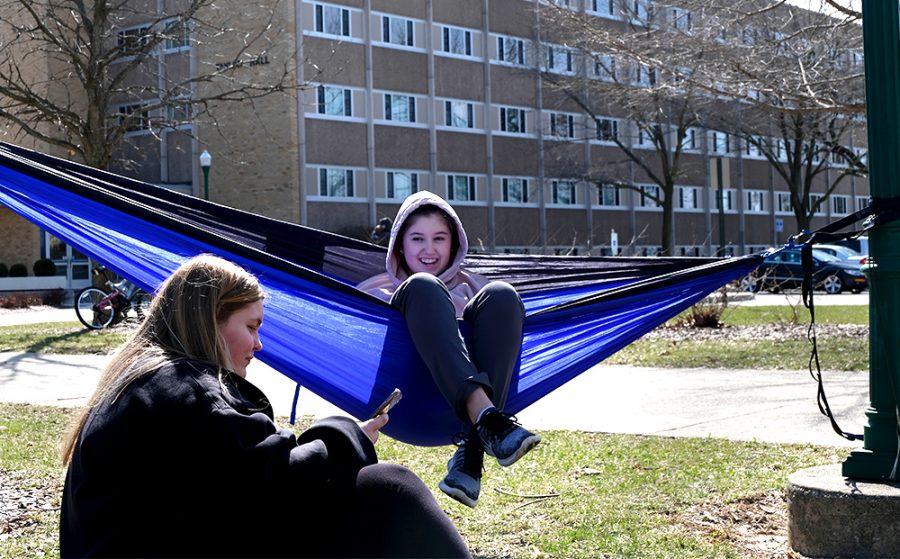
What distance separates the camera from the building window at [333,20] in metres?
32.1

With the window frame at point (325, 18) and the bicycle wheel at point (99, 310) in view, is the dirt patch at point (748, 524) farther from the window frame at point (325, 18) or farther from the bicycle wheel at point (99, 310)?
the window frame at point (325, 18)

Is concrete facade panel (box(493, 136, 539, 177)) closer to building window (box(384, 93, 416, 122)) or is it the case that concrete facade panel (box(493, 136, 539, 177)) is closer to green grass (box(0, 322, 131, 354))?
building window (box(384, 93, 416, 122))

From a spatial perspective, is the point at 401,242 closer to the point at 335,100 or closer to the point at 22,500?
the point at 22,500

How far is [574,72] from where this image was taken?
122 ft

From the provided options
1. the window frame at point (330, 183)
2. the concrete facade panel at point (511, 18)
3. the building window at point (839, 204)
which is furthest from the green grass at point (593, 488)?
the building window at point (839, 204)

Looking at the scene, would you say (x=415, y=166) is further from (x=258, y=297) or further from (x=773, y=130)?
(x=258, y=297)

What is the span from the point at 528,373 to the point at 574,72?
3403 cm

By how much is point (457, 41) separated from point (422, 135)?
3550 millimetres

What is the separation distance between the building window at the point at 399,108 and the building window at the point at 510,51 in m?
4.23

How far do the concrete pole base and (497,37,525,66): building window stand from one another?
111ft

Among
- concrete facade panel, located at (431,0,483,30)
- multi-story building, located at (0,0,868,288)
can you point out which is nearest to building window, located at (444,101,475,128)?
multi-story building, located at (0,0,868,288)

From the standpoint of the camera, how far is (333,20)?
3244cm

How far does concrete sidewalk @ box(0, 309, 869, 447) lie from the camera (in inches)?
258

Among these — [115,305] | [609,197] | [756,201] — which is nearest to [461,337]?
[115,305]
